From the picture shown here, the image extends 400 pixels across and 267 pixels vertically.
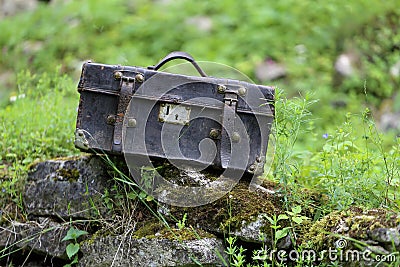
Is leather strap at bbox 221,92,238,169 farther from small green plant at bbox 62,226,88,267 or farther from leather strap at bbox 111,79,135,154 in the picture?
small green plant at bbox 62,226,88,267

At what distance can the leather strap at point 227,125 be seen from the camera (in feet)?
9.83

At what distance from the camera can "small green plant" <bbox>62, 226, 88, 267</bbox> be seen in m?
2.99

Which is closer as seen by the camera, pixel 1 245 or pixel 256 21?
pixel 1 245

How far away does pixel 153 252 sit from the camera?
2.79 meters

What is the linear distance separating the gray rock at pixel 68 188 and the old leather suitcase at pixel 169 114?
25 cm

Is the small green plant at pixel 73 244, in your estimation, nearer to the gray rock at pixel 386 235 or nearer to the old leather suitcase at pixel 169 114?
the old leather suitcase at pixel 169 114

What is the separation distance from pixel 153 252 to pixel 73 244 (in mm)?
563

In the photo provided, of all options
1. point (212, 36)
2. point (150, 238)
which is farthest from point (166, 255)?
point (212, 36)

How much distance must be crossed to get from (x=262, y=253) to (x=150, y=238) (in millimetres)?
606

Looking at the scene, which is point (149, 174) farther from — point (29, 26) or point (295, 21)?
point (29, 26)

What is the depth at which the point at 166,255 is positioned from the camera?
2.77 m

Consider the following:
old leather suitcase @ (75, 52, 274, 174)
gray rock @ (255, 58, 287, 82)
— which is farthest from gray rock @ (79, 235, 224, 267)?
gray rock @ (255, 58, 287, 82)

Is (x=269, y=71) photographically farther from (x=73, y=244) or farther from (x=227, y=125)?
(x=73, y=244)

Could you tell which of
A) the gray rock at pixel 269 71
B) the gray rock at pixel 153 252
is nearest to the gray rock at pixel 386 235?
the gray rock at pixel 153 252
